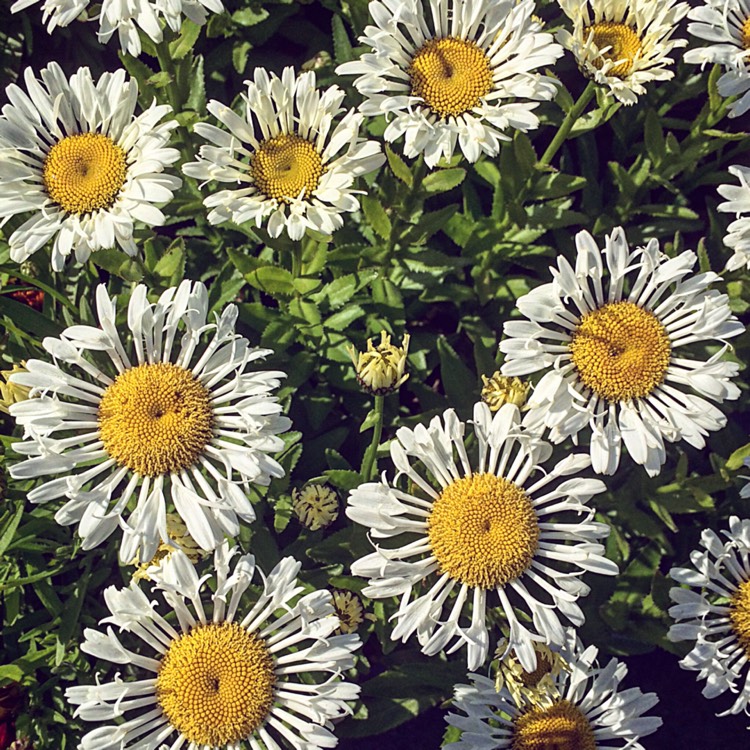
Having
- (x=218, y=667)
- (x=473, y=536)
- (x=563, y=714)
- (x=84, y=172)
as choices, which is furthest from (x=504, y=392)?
(x=84, y=172)

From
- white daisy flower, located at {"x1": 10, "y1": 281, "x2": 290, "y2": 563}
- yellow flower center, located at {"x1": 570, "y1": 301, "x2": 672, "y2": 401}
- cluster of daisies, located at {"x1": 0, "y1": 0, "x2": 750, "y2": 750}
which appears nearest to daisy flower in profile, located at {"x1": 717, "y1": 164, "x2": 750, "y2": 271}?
cluster of daisies, located at {"x1": 0, "y1": 0, "x2": 750, "y2": 750}

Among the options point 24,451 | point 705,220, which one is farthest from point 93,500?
point 705,220

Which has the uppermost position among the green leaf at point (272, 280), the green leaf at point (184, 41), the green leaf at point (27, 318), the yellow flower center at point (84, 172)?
the green leaf at point (184, 41)

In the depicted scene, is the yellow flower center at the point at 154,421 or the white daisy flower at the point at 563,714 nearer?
the yellow flower center at the point at 154,421

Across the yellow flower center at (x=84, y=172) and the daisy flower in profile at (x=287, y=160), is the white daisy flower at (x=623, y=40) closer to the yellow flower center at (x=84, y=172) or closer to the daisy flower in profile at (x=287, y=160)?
the daisy flower in profile at (x=287, y=160)

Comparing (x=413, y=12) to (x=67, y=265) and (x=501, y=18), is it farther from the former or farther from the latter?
(x=67, y=265)

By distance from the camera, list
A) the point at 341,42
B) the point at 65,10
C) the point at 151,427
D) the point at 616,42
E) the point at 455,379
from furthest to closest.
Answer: the point at 341,42 < the point at 455,379 < the point at 616,42 < the point at 65,10 < the point at 151,427

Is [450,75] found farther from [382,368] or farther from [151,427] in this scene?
[151,427]

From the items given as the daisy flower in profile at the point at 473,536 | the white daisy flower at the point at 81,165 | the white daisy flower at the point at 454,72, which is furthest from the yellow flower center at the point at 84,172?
the daisy flower in profile at the point at 473,536
